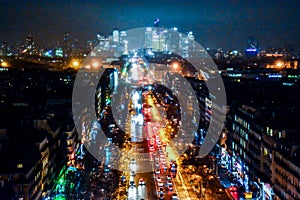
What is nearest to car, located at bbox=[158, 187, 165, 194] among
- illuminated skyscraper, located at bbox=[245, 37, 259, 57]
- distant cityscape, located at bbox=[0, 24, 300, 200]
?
distant cityscape, located at bbox=[0, 24, 300, 200]

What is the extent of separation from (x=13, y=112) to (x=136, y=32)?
134 feet

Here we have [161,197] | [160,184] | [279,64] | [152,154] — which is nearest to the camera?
[161,197]

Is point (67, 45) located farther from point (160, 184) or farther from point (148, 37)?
point (160, 184)

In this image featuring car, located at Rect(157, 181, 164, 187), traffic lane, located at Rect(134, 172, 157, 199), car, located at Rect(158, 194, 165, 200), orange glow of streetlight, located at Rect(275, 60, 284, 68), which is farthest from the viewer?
orange glow of streetlight, located at Rect(275, 60, 284, 68)

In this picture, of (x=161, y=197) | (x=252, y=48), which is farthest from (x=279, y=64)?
(x=161, y=197)

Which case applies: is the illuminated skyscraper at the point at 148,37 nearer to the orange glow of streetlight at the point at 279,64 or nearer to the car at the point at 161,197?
the orange glow of streetlight at the point at 279,64

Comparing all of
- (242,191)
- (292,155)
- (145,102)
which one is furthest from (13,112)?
(145,102)

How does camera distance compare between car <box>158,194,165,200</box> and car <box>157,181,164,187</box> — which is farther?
car <box>157,181,164,187</box>

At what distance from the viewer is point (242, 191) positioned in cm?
998

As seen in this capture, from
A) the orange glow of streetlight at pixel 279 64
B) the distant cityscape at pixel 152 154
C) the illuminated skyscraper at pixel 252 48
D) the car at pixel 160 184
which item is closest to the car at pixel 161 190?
the distant cityscape at pixel 152 154

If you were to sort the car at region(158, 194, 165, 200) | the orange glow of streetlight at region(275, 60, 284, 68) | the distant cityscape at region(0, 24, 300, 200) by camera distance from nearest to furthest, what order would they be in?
1. the distant cityscape at region(0, 24, 300, 200)
2. the car at region(158, 194, 165, 200)
3. the orange glow of streetlight at region(275, 60, 284, 68)

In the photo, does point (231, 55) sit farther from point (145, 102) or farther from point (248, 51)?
point (145, 102)

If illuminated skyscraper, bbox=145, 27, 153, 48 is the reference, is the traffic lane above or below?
below

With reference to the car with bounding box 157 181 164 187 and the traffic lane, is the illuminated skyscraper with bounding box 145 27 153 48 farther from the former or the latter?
the car with bounding box 157 181 164 187
